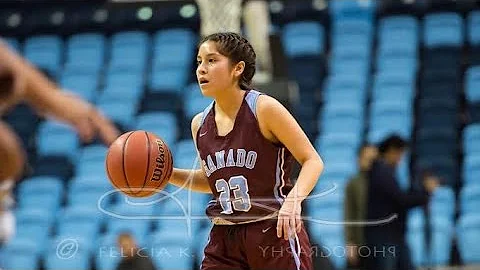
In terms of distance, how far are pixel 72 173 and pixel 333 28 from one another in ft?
A: 9.63

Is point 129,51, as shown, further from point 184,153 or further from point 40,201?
point 184,153

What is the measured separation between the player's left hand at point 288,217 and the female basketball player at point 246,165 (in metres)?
0.02

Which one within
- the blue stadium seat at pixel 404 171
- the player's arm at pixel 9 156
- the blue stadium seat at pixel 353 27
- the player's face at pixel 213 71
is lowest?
the blue stadium seat at pixel 404 171

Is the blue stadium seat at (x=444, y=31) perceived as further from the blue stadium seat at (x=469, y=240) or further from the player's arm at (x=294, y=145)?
the player's arm at (x=294, y=145)

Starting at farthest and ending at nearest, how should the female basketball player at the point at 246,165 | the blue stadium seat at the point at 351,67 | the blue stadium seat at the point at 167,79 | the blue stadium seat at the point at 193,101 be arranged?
the blue stadium seat at the point at 351,67 < the blue stadium seat at the point at 167,79 < the blue stadium seat at the point at 193,101 < the female basketball player at the point at 246,165

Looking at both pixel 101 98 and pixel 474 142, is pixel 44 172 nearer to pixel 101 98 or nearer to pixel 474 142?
pixel 101 98

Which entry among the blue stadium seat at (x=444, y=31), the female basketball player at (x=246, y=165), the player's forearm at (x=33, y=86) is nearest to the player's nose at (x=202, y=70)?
the female basketball player at (x=246, y=165)

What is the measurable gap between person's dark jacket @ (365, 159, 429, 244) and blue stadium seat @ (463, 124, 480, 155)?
2708 millimetres

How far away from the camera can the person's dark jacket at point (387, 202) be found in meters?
5.13

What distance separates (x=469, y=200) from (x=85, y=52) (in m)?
4.04

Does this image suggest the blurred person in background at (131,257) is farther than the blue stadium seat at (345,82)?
No

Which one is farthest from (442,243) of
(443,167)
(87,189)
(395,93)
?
(87,189)

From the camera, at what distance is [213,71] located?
355cm

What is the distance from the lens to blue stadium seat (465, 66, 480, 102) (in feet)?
27.8
